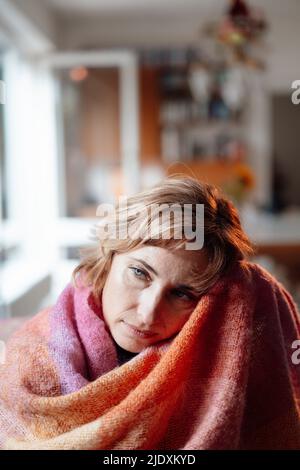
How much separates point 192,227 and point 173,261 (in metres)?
0.03

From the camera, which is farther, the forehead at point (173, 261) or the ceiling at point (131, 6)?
the ceiling at point (131, 6)

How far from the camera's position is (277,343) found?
0.41m

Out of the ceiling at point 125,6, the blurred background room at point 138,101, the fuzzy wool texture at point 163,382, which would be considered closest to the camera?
the fuzzy wool texture at point 163,382

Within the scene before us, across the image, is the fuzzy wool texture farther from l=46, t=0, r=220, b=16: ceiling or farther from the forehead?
l=46, t=0, r=220, b=16: ceiling

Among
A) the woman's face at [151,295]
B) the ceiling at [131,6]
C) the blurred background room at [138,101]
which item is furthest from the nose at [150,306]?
the ceiling at [131,6]

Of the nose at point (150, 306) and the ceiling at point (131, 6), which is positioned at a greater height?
the ceiling at point (131, 6)

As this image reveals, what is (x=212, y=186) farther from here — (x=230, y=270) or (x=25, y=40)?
(x=25, y=40)

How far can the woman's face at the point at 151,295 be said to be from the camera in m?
0.38

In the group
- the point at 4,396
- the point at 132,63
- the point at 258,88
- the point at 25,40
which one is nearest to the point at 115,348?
the point at 4,396

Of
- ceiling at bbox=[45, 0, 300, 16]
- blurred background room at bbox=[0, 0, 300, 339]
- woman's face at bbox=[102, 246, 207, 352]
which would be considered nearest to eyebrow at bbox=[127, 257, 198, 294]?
woman's face at bbox=[102, 246, 207, 352]

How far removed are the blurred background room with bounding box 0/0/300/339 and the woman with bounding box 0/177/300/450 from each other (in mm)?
590

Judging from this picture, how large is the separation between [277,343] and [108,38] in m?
2.74

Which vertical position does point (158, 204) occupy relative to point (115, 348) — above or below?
above

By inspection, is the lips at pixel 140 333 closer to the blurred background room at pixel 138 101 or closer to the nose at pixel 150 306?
the nose at pixel 150 306
